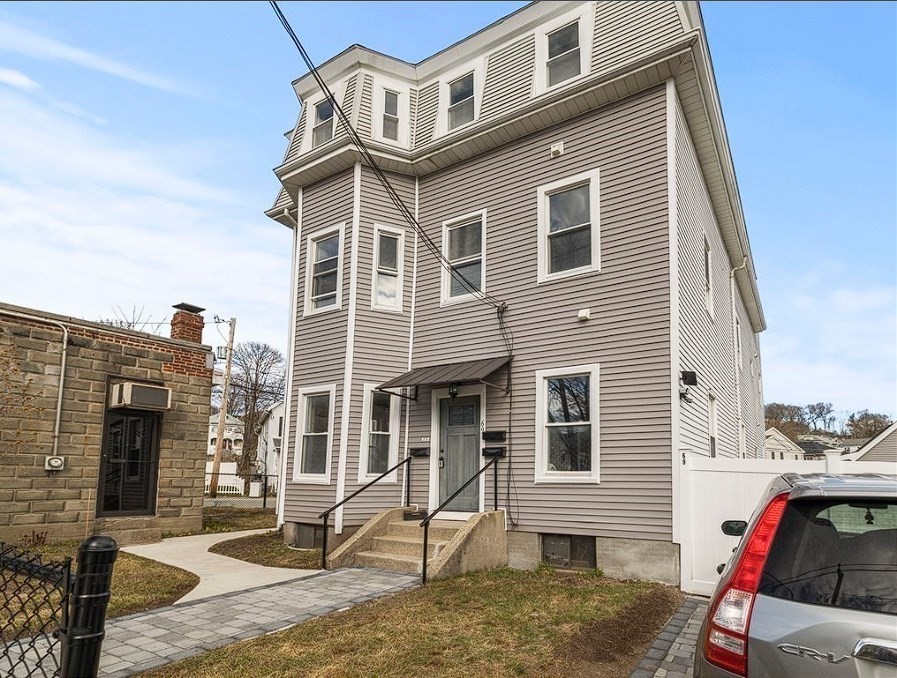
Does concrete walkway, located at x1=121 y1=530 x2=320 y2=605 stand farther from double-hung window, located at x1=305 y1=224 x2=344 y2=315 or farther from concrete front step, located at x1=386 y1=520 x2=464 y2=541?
double-hung window, located at x1=305 y1=224 x2=344 y2=315

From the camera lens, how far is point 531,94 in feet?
33.0

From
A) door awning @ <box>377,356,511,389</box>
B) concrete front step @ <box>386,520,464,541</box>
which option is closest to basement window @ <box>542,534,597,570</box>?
concrete front step @ <box>386,520,464,541</box>

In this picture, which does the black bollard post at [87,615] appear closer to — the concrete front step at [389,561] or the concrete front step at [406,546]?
the concrete front step at [389,561]

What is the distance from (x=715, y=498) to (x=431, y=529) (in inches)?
163

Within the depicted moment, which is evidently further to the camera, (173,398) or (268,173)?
(268,173)

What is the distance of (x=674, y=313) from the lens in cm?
816

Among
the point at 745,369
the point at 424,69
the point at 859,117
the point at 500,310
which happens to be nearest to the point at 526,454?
the point at 500,310

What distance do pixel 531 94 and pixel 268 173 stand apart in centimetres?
594

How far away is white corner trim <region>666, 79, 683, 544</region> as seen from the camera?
770 cm

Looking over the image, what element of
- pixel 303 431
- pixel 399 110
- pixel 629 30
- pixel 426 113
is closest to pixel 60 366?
pixel 303 431

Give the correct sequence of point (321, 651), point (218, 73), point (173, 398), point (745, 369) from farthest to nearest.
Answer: point (745, 369)
point (173, 398)
point (218, 73)
point (321, 651)

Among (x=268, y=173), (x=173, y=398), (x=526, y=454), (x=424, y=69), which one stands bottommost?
(x=526, y=454)

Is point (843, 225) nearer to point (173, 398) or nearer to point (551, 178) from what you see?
point (551, 178)

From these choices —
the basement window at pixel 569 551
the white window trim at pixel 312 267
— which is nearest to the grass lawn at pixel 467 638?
the basement window at pixel 569 551
